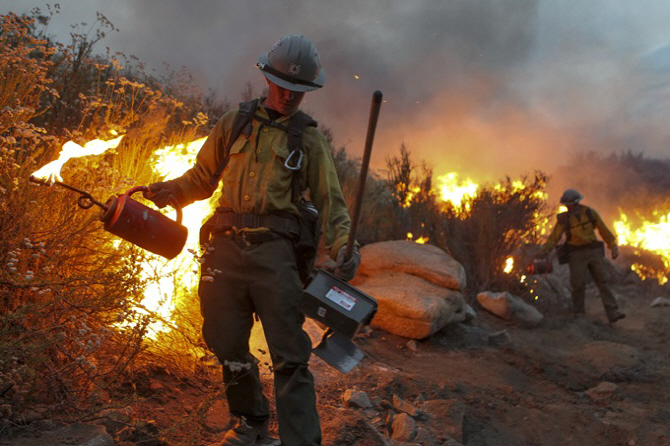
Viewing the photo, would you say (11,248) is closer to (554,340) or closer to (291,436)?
(291,436)

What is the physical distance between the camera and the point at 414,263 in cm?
717

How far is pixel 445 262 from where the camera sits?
723 centimetres

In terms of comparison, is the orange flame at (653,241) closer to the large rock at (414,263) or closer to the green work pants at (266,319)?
the large rock at (414,263)

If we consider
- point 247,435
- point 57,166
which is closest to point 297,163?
point 57,166

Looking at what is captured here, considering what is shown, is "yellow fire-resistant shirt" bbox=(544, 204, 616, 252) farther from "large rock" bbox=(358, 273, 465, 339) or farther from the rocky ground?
"large rock" bbox=(358, 273, 465, 339)

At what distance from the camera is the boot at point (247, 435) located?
2.91 meters

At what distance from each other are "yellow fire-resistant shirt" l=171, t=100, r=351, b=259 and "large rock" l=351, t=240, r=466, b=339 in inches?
145

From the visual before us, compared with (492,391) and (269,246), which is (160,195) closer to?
(269,246)

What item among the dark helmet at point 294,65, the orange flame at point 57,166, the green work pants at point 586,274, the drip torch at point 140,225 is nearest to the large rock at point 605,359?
the green work pants at point 586,274

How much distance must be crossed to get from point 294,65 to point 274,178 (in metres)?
0.53

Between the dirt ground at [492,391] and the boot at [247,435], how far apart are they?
157 millimetres

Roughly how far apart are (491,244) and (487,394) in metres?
4.73

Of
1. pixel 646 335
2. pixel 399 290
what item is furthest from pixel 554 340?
pixel 399 290

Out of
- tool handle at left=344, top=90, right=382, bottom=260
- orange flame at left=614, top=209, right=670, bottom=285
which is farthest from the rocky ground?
orange flame at left=614, top=209, right=670, bottom=285
